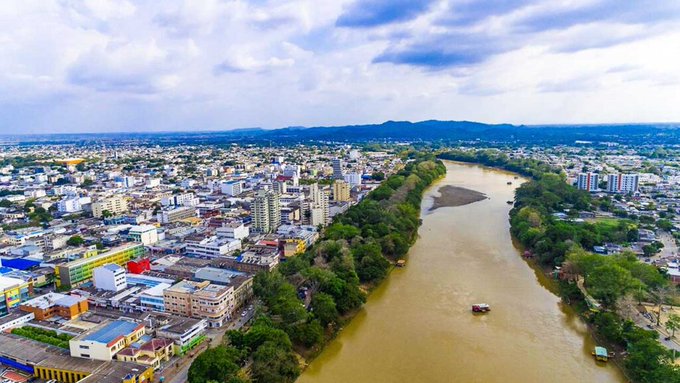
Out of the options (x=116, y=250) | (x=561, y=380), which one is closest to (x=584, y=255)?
(x=561, y=380)

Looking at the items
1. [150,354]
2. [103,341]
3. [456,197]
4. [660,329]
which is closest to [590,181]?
[456,197]

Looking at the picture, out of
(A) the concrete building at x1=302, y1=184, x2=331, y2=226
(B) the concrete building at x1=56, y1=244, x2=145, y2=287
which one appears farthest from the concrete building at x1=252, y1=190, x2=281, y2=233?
(B) the concrete building at x1=56, y1=244, x2=145, y2=287

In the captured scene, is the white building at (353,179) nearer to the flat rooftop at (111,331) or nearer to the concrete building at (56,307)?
the concrete building at (56,307)

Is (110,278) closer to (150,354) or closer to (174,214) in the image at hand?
(150,354)

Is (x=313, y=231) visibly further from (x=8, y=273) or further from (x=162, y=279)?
(x=8, y=273)

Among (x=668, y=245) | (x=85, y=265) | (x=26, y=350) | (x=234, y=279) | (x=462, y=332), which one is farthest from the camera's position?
(x=668, y=245)

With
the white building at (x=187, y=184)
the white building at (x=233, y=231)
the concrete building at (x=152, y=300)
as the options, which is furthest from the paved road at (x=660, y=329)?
the white building at (x=187, y=184)
